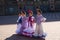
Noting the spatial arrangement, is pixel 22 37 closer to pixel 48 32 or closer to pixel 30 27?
pixel 30 27

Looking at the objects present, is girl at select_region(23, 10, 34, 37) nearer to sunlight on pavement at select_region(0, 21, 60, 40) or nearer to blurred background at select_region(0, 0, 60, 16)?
sunlight on pavement at select_region(0, 21, 60, 40)

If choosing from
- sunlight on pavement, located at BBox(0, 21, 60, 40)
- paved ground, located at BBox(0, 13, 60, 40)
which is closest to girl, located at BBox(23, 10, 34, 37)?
paved ground, located at BBox(0, 13, 60, 40)

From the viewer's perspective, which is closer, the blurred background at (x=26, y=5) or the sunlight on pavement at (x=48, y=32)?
the sunlight on pavement at (x=48, y=32)

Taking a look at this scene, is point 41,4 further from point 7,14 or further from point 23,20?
point 23,20

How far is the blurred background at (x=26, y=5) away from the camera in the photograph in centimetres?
2077

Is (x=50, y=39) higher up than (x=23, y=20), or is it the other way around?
(x=23, y=20)

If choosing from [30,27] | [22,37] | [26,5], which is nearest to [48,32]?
[30,27]

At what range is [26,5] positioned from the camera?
2109 centimetres

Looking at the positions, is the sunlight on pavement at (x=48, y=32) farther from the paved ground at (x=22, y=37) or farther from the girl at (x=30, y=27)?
the girl at (x=30, y=27)

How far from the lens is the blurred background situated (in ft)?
68.1

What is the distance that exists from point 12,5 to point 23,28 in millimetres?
12045

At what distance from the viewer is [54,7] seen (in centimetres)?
2155

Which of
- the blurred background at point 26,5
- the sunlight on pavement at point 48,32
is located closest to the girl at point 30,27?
the sunlight on pavement at point 48,32

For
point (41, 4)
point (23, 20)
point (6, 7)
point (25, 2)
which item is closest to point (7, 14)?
point (6, 7)
